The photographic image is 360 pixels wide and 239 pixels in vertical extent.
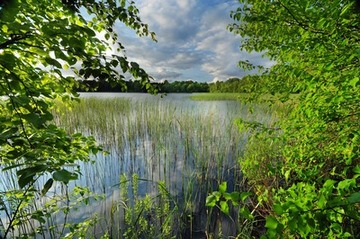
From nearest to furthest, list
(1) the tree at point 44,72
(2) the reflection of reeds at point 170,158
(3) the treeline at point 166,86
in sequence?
(1) the tree at point 44,72
(3) the treeline at point 166,86
(2) the reflection of reeds at point 170,158

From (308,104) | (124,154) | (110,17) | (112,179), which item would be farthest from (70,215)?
(308,104)

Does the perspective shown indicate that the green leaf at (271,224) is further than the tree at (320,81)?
No

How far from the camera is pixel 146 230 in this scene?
3.29 m

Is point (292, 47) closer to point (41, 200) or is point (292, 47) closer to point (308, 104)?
point (308, 104)

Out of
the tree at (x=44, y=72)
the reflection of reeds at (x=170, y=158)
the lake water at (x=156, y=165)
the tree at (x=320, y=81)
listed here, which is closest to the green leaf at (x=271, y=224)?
the tree at (x=320, y=81)

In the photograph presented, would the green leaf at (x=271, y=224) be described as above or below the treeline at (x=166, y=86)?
below

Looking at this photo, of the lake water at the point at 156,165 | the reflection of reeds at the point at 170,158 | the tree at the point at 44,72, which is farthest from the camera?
the reflection of reeds at the point at 170,158

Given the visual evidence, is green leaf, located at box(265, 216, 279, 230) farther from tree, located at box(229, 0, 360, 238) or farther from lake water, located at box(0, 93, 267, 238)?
lake water, located at box(0, 93, 267, 238)

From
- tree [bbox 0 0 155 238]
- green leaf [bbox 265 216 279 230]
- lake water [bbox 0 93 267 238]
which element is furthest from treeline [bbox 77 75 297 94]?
lake water [bbox 0 93 267 238]

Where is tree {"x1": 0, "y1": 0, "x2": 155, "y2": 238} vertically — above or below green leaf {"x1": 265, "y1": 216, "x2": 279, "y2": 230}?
above

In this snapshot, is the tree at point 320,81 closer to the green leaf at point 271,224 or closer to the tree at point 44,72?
the green leaf at point 271,224

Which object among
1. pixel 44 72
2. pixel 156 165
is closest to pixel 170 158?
pixel 156 165

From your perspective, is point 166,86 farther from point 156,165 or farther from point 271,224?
point 156,165

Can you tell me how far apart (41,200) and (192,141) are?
13.4 ft
